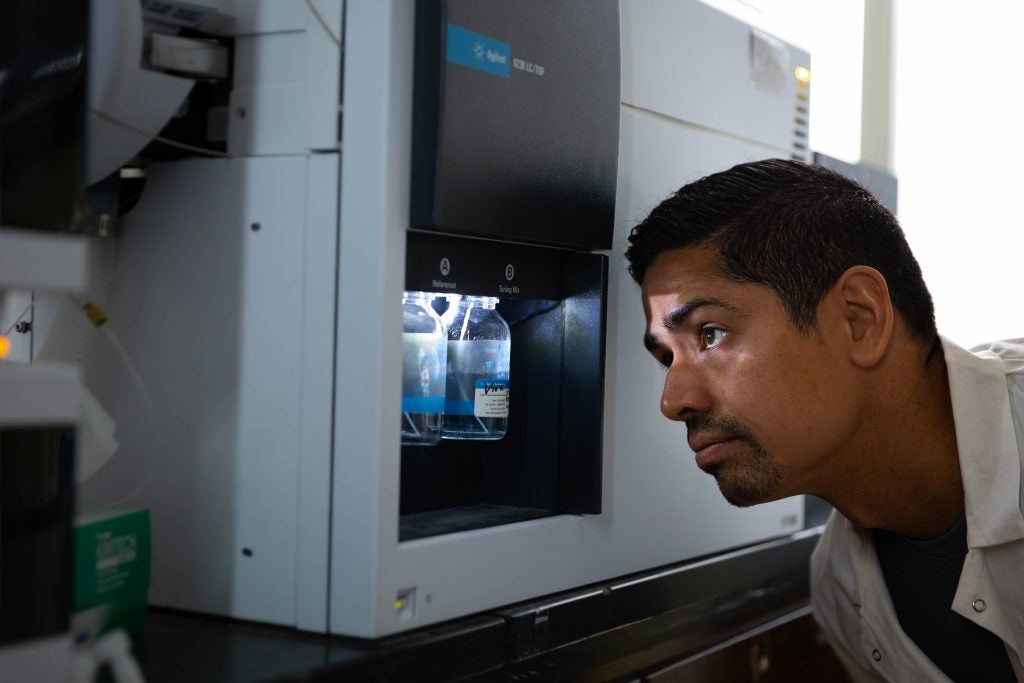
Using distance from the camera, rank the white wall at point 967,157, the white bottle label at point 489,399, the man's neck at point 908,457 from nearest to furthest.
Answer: the white bottle label at point 489,399 < the man's neck at point 908,457 < the white wall at point 967,157

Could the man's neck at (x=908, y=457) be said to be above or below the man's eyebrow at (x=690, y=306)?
below

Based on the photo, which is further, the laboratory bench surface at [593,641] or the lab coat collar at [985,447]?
the lab coat collar at [985,447]

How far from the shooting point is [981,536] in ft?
4.36

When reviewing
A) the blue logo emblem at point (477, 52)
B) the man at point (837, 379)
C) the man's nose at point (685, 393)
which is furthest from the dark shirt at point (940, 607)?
the blue logo emblem at point (477, 52)

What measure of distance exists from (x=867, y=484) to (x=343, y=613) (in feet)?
2.52

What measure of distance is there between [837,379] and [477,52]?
0.61 m

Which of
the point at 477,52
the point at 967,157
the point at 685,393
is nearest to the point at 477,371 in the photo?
the point at 685,393

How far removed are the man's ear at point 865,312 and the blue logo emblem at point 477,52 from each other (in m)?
0.51

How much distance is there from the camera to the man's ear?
1.35 meters

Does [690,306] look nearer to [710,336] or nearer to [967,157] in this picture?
[710,336]

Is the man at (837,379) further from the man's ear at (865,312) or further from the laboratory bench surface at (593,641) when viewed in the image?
the laboratory bench surface at (593,641)

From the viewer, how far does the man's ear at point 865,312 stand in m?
1.35

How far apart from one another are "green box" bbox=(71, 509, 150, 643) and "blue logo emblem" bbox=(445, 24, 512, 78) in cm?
54

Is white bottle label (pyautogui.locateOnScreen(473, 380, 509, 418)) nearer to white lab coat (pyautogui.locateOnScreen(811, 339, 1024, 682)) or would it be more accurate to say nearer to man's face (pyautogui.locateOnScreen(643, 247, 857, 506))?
man's face (pyautogui.locateOnScreen(643, 247, 857, 506))
